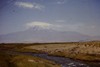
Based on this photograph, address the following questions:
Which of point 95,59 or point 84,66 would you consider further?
point 95,59

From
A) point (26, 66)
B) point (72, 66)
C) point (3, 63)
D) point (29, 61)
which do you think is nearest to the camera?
point (3, 63)

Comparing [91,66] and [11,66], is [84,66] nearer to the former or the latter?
[91,66]

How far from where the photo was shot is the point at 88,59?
159ft

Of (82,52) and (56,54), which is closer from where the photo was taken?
(82,52)

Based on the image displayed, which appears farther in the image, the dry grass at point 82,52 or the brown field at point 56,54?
the dry grass at point 82,52

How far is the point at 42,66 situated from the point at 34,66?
1.36 meters

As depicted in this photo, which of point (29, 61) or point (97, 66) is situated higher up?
point (29, 61)

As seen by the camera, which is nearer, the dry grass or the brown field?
the brown field

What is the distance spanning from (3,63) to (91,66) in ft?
70.7

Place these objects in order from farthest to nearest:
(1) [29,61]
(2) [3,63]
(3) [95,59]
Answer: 1. (3) [95,59]
2. (1) [29,61]
3. (2) [3,63]

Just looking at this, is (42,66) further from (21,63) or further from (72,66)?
(72,66)

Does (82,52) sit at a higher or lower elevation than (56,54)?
higher

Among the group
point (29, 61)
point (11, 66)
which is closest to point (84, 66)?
point (29, 61)

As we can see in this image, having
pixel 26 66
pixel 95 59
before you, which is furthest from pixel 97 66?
pixel 26 66
